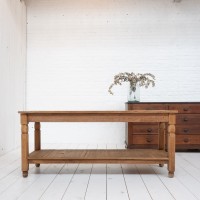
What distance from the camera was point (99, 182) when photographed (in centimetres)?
319

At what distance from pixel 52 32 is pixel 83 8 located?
764 millimetres

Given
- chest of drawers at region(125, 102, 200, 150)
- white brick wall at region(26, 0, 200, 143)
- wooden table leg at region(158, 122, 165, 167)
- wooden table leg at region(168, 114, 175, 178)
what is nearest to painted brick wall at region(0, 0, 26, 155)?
white brick wall at region(26, 0, 200, 143)

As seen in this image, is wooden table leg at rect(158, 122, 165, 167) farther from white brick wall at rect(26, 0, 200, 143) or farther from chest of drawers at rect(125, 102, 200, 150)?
white brick wall at rect(26, 0, 200, 143)

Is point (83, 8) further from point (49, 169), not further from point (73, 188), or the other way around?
point (73, 188)

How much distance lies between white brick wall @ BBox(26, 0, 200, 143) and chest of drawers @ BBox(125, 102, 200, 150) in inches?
36.7

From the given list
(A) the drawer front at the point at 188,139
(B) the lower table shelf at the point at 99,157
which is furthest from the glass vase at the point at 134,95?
(B) the lower table shelf at the point at 99,157

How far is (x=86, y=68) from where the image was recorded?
6.27 metres

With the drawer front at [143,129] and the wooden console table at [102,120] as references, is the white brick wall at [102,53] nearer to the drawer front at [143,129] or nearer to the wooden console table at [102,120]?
the drawer front at [143,129]

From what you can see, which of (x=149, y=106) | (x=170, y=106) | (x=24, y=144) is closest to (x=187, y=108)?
(x=170, y=106)

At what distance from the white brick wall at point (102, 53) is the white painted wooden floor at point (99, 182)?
2.15m

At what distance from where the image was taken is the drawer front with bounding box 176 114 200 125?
5.26m

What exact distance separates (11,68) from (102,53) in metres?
1.77

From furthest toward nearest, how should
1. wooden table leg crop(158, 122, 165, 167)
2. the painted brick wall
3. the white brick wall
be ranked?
the white brick wall → the painted brick wall → wooden table leg crop(158, 122, 165, 167)

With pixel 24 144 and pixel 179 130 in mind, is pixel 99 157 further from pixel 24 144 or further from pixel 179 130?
pixel 179 130
